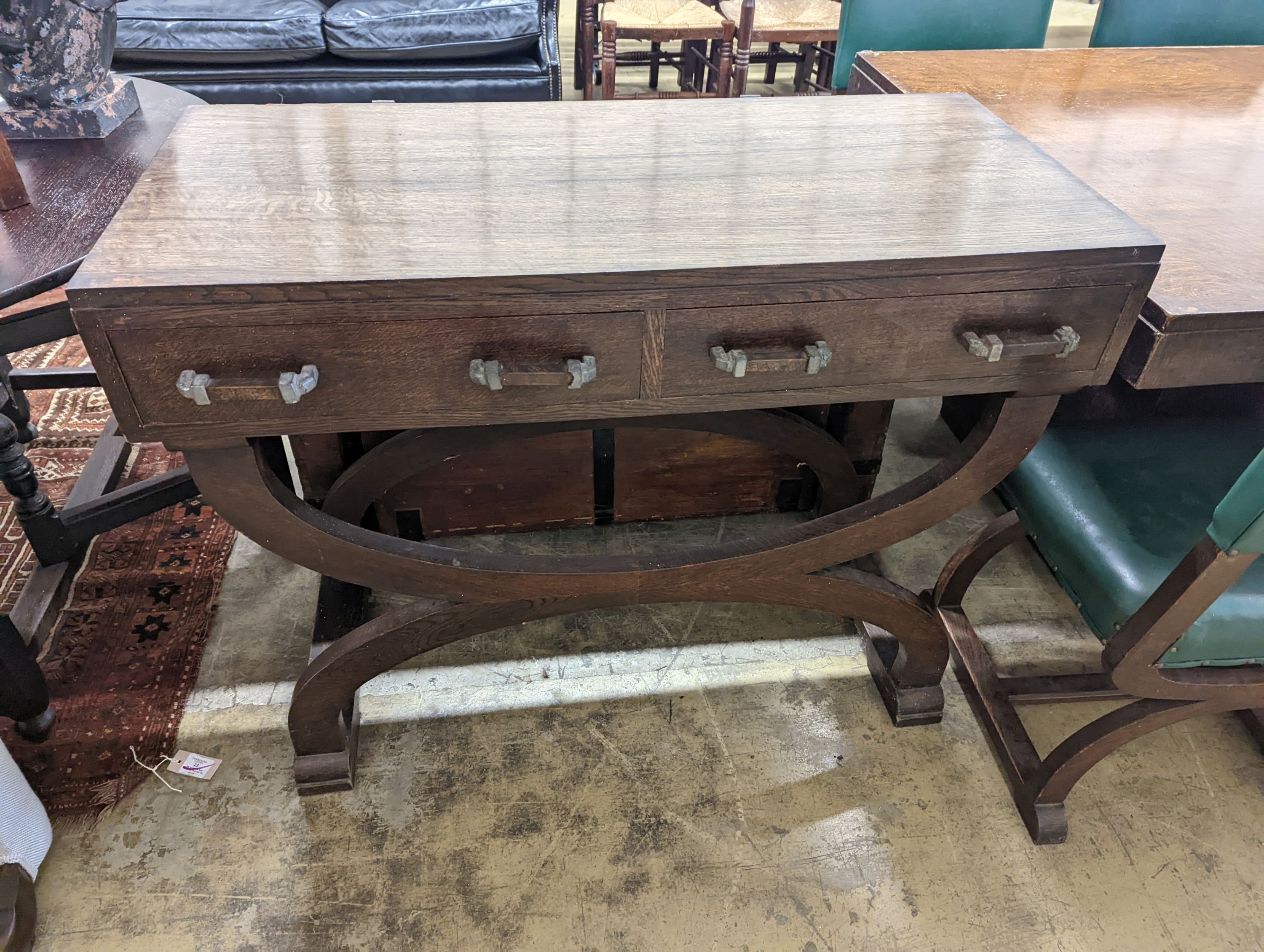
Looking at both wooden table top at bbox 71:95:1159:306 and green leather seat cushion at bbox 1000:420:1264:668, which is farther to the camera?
green leather seat cushion at bbox 1000:420:1264:668

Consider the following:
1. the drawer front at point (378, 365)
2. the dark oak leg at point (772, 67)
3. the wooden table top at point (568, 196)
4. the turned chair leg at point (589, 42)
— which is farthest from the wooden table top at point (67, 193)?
the dark oak leg at point (772, 67)

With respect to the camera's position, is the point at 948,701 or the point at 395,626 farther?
the point at 948,701

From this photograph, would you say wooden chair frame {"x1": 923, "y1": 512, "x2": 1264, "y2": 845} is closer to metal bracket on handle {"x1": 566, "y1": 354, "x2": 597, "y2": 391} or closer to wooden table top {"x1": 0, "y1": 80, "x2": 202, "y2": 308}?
metal bracket on handle {"x1": 566, "y1": 354, "x2": 597, "y2": 391}

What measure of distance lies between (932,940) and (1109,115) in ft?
4.47

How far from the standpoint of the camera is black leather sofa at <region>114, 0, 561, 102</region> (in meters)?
3.11

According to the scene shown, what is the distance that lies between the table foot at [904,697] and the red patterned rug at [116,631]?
46.8 inches

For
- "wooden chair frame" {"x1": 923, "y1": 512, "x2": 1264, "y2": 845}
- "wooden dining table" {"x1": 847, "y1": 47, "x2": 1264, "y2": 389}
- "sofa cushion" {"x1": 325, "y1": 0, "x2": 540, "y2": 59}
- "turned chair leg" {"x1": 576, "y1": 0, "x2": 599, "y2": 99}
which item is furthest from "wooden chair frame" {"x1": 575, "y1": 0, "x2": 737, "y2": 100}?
"wooden chair frame" {"x1": 923, "y1": 512, "x2": 1264, "y2": 845}

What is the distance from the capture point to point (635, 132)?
113 centimetres

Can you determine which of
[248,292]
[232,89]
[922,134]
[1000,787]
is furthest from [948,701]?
[232,89]

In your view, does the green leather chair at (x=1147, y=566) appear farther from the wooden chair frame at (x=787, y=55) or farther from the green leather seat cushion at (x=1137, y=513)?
the wooden chair frame at (x=787, y=55)

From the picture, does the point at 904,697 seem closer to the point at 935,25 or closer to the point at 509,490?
the point at 509,490

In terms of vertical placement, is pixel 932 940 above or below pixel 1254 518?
below

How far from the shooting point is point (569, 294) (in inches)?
33.0

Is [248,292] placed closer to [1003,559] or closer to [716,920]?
[716,920]
